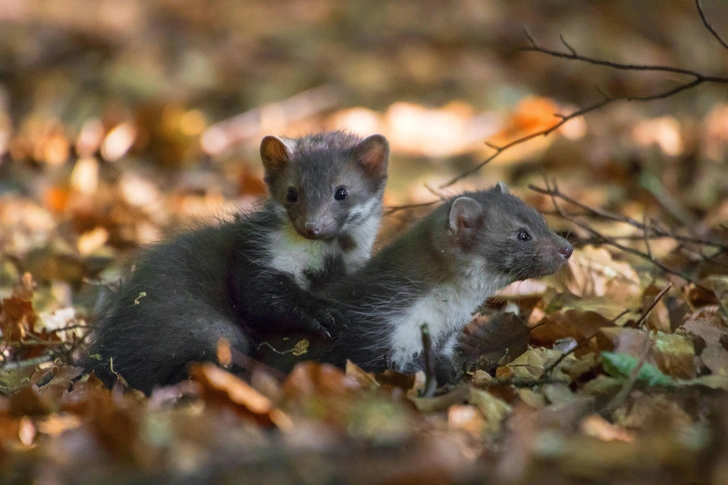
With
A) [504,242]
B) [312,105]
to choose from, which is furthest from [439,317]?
[312,105]

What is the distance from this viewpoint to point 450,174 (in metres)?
8.93

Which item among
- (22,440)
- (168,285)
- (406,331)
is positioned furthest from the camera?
(168,285)

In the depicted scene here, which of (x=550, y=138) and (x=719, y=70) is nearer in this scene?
(x=550, y=138)

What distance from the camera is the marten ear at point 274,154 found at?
16.1 ft

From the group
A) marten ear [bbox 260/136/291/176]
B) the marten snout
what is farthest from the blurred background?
the marten snout

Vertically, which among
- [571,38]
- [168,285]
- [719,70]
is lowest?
[719,70]

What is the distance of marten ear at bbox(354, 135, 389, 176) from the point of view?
4.95 metres

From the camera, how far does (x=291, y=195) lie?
4855mm

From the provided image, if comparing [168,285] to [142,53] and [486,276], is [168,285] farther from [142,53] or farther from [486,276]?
[142,53]

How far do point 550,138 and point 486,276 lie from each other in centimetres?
543

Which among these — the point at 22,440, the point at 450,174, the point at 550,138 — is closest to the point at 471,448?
the point at 22,440

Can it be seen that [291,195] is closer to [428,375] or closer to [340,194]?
[340,194]

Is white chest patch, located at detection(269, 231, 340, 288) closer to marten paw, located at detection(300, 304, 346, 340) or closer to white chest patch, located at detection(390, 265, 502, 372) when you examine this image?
marten paw, located at detection(300, 304, 346, 340)

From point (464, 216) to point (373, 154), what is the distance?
897 millimetres
